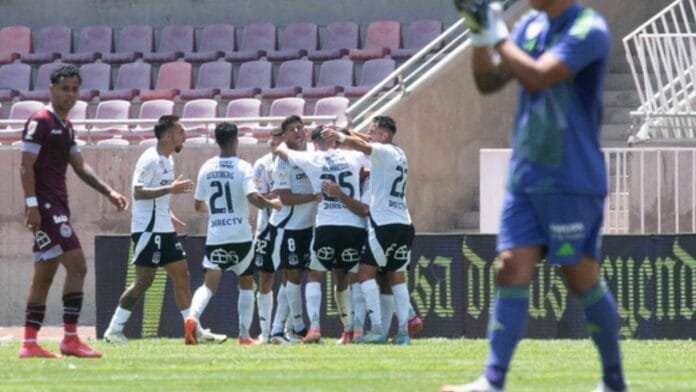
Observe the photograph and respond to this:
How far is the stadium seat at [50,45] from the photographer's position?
1230 inches

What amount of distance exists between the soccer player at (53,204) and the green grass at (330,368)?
0.36m

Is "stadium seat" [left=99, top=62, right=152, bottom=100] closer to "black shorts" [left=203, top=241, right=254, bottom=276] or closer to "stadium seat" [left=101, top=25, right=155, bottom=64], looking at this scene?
"stadium seat" [left=101, top=25, right=155, bottom=64]

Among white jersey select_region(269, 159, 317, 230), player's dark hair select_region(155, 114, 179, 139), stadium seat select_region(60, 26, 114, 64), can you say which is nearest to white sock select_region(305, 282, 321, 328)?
white jersey select_region(269, 159, 317, 230)

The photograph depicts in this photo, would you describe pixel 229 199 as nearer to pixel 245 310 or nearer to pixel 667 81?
pixel 245 310

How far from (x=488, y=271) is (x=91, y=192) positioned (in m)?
7.27

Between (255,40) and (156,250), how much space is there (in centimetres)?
1375

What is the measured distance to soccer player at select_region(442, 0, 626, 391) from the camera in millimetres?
8281

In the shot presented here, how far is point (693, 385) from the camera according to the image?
10.6 meters

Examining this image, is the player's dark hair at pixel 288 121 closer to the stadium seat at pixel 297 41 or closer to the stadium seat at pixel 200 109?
the stadium seat at pixel 200 109

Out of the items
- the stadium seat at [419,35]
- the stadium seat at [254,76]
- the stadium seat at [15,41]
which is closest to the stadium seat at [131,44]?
the stadium seat at [15,41]

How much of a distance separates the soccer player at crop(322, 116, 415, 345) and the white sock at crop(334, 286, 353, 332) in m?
0.35

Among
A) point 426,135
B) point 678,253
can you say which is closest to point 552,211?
point 678,253

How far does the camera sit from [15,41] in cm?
3212

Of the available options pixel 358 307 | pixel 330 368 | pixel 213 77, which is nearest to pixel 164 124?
pixel 358 307
